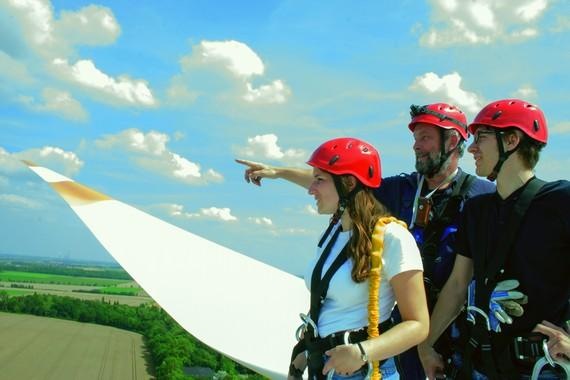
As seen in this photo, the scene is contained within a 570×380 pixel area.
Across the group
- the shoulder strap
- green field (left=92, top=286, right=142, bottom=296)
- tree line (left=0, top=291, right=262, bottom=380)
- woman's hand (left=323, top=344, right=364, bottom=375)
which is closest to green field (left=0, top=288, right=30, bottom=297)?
tree line (left=0, top=291, right=262, bottom=380)

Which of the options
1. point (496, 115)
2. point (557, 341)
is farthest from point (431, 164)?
point (557, 341)

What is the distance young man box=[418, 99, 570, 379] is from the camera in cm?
321

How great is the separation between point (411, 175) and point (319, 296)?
213cm

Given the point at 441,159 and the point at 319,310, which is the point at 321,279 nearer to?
the point at 319,310

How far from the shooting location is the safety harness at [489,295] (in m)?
3.31

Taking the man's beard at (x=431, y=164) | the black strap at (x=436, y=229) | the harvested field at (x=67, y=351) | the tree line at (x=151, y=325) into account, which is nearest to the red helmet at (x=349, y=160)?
the black strap at (x=436, y=229)

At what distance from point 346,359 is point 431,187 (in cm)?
239

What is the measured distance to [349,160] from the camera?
3277 mm

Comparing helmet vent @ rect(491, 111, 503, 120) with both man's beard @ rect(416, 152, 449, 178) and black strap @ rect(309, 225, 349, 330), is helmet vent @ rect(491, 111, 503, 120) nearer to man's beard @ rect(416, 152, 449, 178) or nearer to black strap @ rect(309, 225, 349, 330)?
man's beard @ rect(416, 152, 449, 178)

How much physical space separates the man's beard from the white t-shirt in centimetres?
170

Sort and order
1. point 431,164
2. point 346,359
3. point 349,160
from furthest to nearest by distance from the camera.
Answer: point 431,164, point 349,160, point 346,359

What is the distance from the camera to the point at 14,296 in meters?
139

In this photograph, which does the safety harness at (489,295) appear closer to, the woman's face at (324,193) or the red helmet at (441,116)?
the woman's face at (324,193)

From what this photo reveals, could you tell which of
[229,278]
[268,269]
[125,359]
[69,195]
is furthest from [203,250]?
[125,359]
